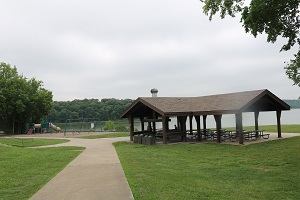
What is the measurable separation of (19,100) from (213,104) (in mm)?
30157

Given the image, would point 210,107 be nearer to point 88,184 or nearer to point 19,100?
point 88,184

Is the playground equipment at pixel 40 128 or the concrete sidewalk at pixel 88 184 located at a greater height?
the playground equipment at pixel 40 128

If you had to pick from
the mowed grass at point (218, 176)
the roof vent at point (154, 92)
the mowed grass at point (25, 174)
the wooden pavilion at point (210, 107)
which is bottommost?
the mowed grass at point (218, 176)

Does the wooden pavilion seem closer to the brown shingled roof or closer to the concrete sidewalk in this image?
the brown shingled roof

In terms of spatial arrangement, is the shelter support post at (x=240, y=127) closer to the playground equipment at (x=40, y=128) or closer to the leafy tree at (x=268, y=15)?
the leafy tree at (x=268, y=15)

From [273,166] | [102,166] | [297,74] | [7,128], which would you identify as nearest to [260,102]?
[297,74]

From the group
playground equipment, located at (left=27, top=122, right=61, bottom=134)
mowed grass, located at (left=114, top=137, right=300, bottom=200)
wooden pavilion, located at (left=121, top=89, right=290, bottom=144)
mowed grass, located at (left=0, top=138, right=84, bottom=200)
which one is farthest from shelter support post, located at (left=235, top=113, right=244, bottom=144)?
playground equipment, located at (left=27, top=122, right=61, bottom=134)

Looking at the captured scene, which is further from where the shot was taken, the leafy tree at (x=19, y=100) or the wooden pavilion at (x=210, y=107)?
the leafy tree at (x=19, y=100)

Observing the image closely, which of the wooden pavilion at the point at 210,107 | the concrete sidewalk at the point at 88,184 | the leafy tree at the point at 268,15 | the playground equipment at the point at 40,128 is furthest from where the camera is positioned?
the playground equipment at the point at 40,128

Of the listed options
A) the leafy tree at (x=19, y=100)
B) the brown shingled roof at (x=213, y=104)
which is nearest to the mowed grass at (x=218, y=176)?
the brown shingled roof at (x=213, y=104)

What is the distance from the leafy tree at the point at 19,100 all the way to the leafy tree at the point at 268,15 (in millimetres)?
34960

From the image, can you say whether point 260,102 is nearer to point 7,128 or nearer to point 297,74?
point 297,74

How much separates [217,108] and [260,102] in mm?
4861

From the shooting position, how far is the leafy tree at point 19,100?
38844 millimetres
